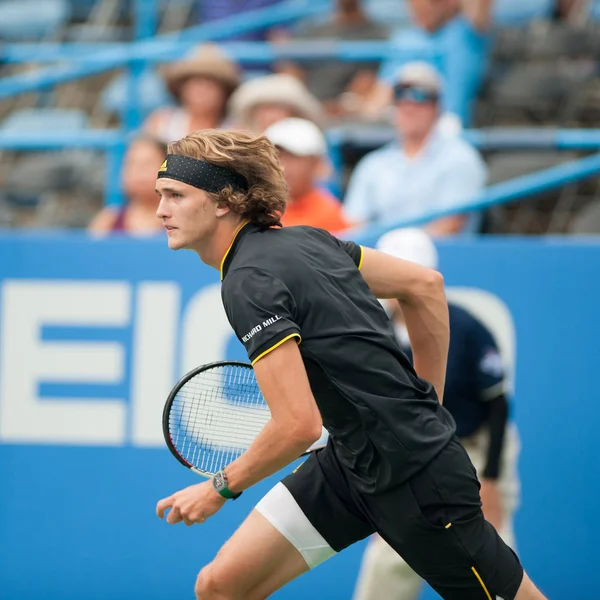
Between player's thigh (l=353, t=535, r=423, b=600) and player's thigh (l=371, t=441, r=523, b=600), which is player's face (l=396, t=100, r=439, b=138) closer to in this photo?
player's thigh (l=353, t=535, r=423, b=600)

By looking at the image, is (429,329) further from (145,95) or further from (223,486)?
(145,95)

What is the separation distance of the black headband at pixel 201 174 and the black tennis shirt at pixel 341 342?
0.14 meters

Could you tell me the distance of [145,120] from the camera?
797cm

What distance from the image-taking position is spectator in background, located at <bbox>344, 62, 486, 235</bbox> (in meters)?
5.96

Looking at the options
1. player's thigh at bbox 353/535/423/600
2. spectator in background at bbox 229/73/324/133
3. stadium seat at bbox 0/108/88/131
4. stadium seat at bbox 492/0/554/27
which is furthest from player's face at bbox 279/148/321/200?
stadium seat at bbox 0/108/88/131

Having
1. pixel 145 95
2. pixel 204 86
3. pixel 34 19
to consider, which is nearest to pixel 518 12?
pixel 204 86

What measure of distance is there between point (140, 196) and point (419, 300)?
9.08 feet

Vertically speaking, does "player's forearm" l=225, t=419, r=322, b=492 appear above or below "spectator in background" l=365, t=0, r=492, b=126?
below

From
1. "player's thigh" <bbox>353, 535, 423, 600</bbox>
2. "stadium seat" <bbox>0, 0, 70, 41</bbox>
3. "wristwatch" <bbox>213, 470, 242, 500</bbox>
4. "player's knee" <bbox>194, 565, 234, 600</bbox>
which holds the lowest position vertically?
"player's thigh" <bbox>353, 535, 423, 600</bbox>

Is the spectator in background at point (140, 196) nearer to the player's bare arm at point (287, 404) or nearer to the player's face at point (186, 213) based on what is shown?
the player's face at point (186, 213)

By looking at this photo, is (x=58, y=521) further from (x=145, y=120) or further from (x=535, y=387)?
(x=145, y=120)

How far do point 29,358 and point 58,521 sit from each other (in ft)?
2.53

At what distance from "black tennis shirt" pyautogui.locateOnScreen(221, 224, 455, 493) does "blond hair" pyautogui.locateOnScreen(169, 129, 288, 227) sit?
2.7 inches

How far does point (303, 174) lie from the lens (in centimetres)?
555
